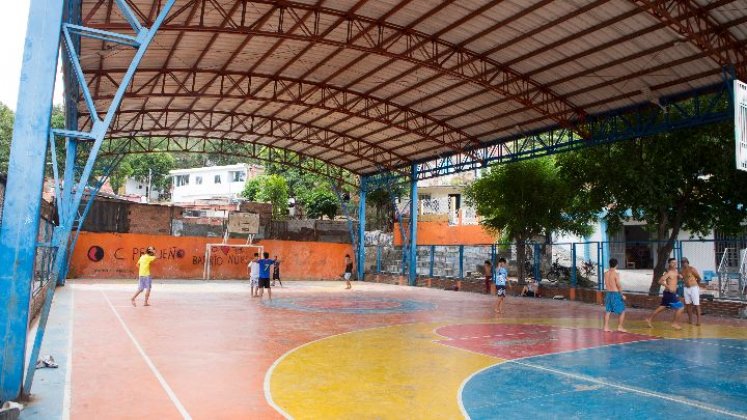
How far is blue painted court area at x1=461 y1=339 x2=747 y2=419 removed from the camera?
5742 millimetres

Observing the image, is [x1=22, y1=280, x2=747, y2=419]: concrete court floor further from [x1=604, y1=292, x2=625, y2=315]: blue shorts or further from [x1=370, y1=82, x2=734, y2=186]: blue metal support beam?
[x1=370, y1=82, x2=734, y2=186]: blue metal support beam

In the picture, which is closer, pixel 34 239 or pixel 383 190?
pixel 34 239

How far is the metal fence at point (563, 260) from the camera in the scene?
77.7 ft

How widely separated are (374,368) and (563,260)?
27.2 meters

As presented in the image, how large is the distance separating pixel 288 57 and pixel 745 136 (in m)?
14.4

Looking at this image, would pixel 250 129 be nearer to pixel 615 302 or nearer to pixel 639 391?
pixel 615 302

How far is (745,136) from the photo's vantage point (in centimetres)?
1184

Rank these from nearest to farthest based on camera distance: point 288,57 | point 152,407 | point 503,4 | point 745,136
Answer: point 152,407, point 745,136, point 503,4, point 288,57

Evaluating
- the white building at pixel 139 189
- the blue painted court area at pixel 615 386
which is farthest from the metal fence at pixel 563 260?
the white building at pixel 139 189

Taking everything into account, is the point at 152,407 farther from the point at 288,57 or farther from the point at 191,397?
the point at 288,57

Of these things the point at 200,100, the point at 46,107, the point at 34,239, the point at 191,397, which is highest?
the point at 200,100

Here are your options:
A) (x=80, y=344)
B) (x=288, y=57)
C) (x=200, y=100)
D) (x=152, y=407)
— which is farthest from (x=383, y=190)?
(x=152, y=407)

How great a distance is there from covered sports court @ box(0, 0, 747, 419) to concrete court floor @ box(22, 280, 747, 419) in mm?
55

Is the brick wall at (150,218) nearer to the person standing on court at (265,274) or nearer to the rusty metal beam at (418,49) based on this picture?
the person standing on court at (265,274)
